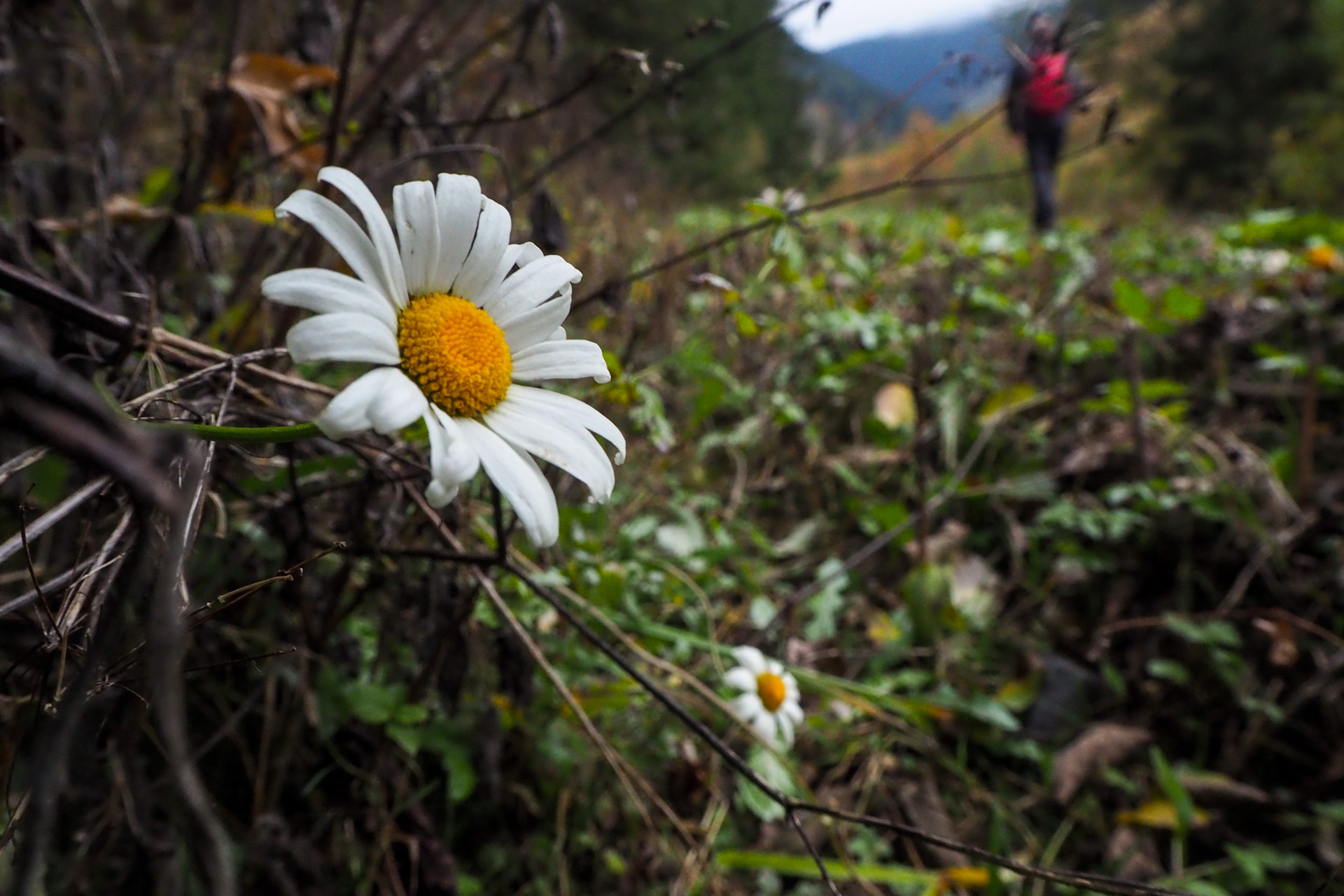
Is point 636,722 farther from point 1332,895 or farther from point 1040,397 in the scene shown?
point 1040,397

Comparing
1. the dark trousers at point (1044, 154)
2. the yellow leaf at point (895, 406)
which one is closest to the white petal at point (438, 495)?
the yellow leaf at point (895, 406)

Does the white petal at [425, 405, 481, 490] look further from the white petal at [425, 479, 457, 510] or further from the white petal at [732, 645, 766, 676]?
the white petal at [732, 645, 766, 676]

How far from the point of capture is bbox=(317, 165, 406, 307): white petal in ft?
1.91

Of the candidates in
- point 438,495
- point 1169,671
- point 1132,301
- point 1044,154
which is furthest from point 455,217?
point 1044,154

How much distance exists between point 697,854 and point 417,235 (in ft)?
3.20

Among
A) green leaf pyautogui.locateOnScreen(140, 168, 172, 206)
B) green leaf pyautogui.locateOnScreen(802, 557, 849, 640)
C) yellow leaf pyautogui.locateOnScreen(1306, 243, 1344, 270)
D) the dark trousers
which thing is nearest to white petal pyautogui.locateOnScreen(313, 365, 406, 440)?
green leaf pyautogui.locateOnScreen(802, 557, 849, 640)

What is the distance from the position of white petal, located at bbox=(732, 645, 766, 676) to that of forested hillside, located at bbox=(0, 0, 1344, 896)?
0.04 metres

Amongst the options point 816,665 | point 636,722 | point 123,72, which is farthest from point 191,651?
point 123,72

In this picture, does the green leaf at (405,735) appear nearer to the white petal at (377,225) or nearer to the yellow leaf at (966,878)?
the white petal at (377,225)

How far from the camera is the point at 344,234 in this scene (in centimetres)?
60

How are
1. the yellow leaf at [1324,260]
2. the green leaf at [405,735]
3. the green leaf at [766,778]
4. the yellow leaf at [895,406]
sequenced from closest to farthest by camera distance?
the green leaf at [405,735], the green leaf at [766,778], the yellow leaf at [895,406], the yellow leaf at [1324,260]

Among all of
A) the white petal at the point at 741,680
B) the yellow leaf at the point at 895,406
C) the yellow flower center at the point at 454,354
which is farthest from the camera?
the yellow leaf at the point at 895,406

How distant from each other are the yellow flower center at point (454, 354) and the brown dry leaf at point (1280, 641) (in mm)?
1730

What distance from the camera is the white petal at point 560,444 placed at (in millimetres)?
619
